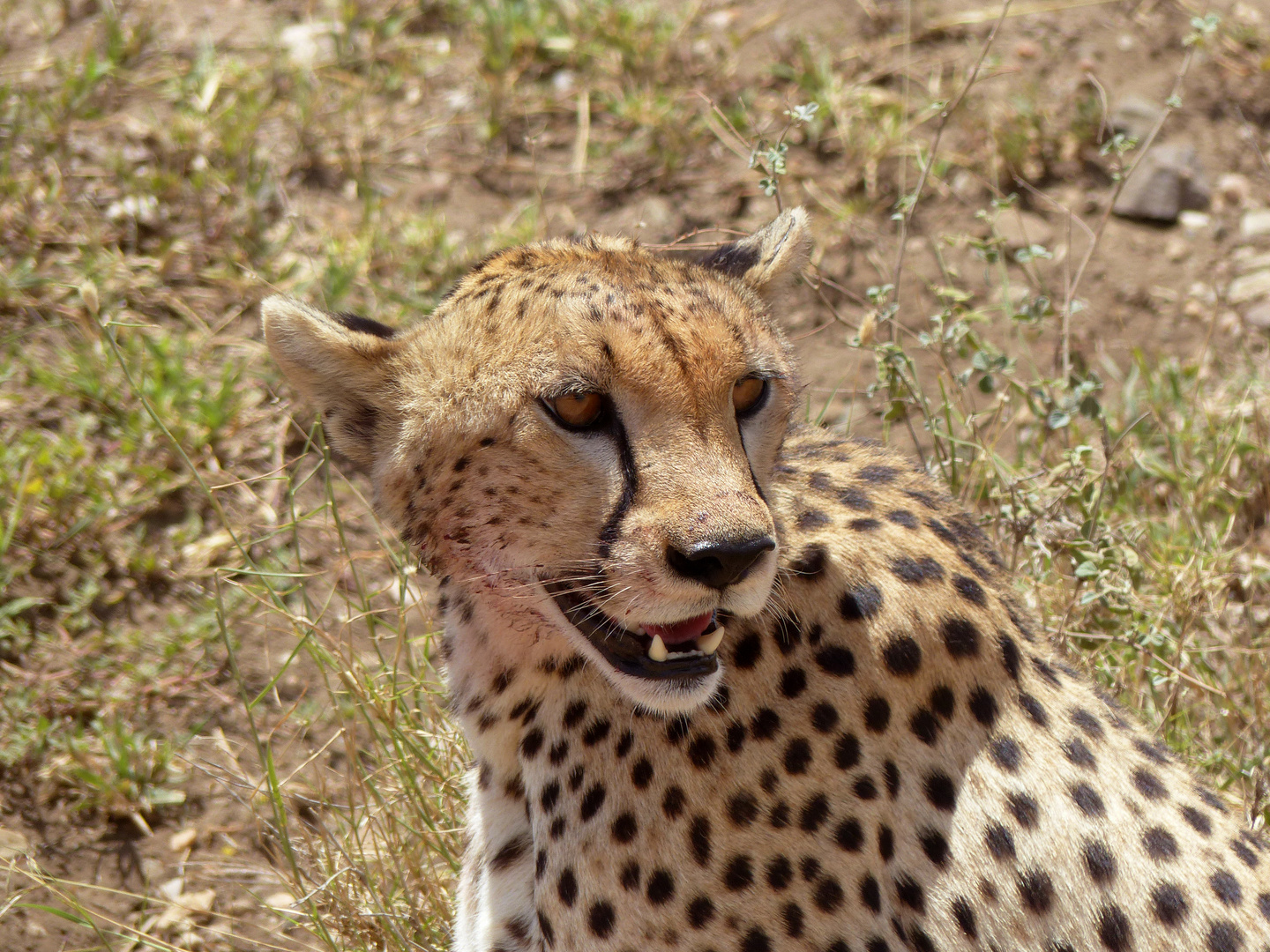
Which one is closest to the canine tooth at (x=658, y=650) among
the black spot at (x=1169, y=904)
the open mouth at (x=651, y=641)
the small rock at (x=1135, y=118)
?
the open mouth at (x=651, y=641)

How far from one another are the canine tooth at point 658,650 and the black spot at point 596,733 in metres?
0.25

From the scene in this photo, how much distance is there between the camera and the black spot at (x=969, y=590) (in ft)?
7.73

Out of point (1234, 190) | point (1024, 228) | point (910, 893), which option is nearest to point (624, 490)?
point (910, 893)

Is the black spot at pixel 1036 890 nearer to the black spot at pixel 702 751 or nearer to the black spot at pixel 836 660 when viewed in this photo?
the black spot at pixel 836 660

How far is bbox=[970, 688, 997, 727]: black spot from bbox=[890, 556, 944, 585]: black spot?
209mm

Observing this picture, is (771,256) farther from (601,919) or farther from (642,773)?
(601,919)

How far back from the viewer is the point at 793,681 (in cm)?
236

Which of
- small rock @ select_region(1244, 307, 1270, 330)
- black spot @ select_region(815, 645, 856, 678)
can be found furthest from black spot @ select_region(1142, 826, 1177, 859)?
small rock @ select_region(1244, 307, 1270, 330)

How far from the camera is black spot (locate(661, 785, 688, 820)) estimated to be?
233 centimetres

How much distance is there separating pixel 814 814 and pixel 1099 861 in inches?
18.3

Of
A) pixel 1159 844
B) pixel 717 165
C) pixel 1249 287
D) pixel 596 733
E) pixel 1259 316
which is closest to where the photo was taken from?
pixel 1159 844

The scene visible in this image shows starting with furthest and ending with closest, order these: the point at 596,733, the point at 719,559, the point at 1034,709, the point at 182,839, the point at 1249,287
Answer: the point at 1249,287 < the point at 182,839 < the point at 596,733 < the point at 1034,709 < the point at 719,559

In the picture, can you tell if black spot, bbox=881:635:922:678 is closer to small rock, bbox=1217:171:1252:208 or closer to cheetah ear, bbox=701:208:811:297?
cheetah ear, bbox=701:208:811:297

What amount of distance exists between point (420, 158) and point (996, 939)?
12.9 feet
